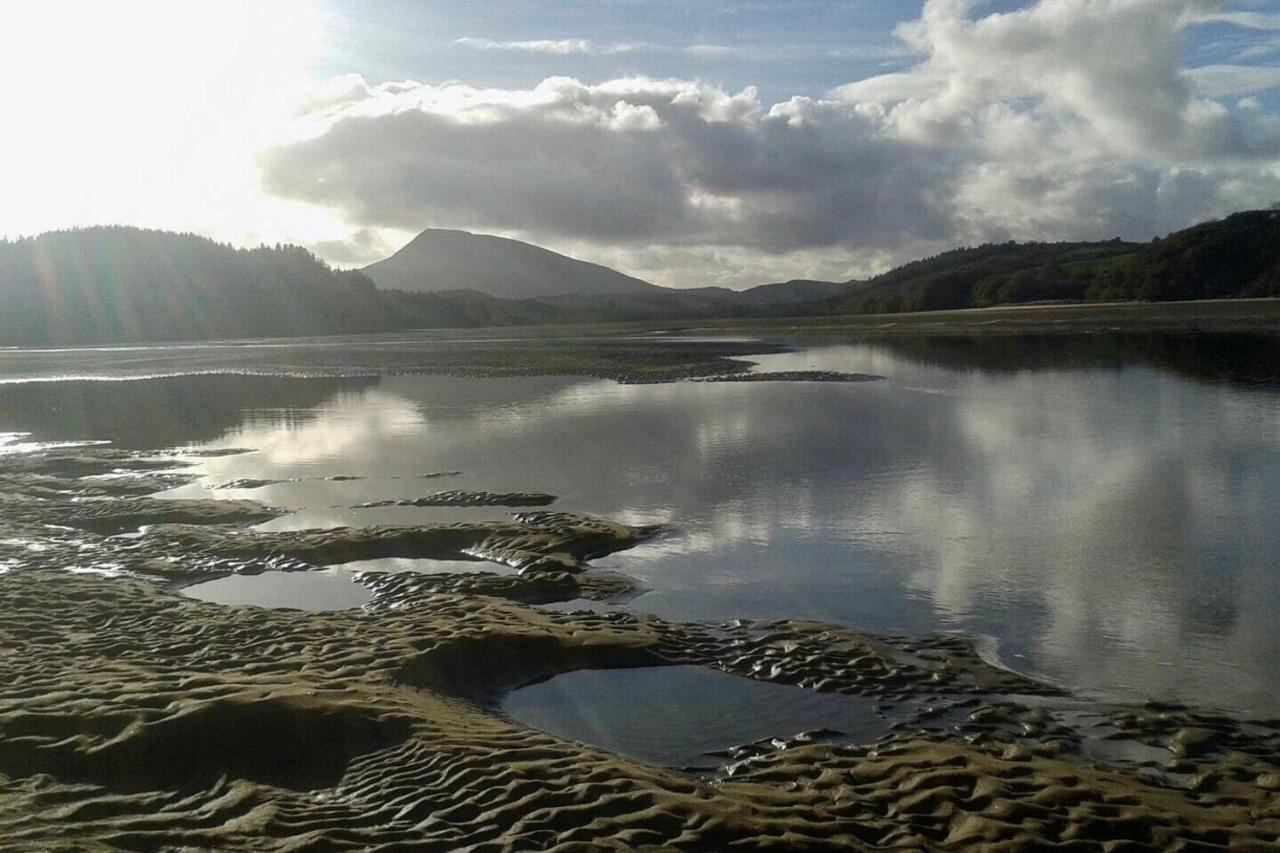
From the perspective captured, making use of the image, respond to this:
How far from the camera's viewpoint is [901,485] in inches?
774

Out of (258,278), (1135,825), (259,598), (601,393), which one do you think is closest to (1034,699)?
(1135,825)

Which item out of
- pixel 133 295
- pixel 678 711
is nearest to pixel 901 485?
pixel 678 711

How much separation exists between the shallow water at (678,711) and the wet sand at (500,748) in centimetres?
24

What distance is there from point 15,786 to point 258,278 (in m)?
204

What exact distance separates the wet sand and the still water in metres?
1.15

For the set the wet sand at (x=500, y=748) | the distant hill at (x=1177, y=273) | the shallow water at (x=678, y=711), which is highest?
the distant hill at (x=1177, y=273)

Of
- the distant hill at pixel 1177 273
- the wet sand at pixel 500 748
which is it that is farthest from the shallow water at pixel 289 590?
the distant hill at pixel 1177 273

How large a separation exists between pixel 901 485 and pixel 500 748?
1317 cm

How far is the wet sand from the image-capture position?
677cm

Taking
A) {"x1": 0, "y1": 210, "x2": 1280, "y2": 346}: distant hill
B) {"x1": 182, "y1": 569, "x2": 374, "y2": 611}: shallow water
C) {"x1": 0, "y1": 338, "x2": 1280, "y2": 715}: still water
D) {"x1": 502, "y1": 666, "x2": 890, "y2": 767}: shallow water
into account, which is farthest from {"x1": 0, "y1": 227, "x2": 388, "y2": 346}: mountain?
{"x1": 502, "y1": 666, "x2": 890, "y2": 767}: shallow water

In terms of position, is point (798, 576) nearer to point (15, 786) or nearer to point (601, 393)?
point (15, 786)

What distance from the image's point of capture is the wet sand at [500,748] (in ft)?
22.2

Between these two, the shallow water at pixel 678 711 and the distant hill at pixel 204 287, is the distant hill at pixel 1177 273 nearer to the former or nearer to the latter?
the distant hill at pixel 204 287

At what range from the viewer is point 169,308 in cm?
18125
